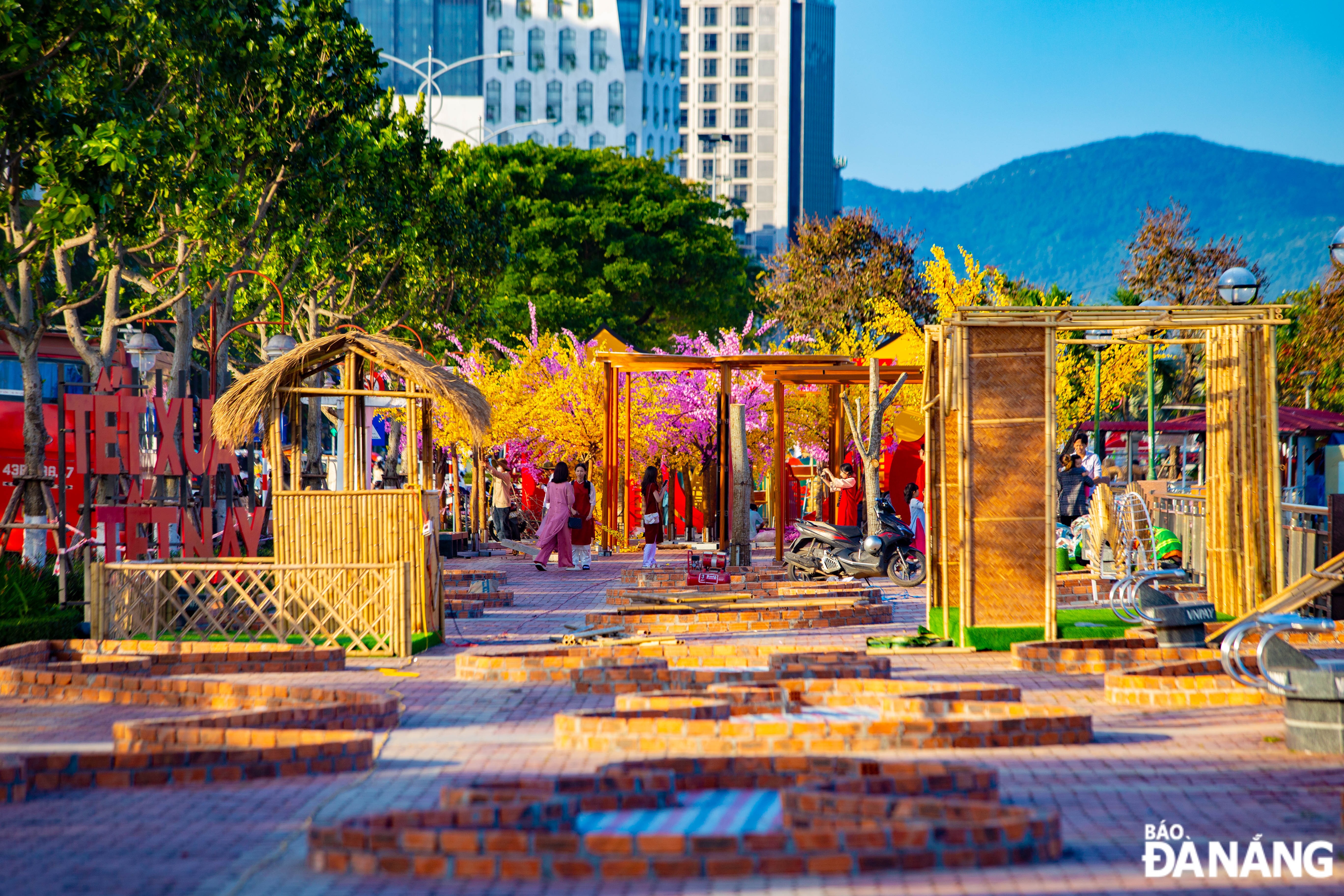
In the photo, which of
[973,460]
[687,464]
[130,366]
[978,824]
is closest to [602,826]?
[978,824]

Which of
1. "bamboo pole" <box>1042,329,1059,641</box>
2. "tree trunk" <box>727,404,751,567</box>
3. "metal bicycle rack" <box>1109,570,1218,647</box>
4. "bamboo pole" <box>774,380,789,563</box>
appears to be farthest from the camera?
"bamboo pole" <box>774,380,789,563</box>

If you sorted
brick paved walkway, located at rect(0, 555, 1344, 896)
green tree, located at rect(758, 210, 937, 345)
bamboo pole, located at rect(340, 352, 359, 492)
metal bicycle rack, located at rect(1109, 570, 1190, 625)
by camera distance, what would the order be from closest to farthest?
brick paved walkway, located at rect(0, 555, 1344, 896) → metal bicycle rack, located at rect(1109, 570, 1190, 625) → bamboo pole, located at rect(340, 352, 359, 492) → green tree, located at rect(758, 210, 937, 345)

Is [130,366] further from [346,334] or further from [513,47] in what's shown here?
[513,47]

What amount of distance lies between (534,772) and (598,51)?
123279 millimetres

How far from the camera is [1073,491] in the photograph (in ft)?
65.8

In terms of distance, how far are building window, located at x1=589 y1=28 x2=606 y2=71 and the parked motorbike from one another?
110417 millimetres

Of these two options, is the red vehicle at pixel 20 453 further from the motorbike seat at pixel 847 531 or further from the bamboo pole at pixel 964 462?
the motorbike seat at pixel 847 531

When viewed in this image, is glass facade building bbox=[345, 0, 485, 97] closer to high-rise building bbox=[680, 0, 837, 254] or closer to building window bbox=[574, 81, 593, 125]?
building window bbox=[574, 81, 593, 125]

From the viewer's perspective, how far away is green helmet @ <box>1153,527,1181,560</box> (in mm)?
15484

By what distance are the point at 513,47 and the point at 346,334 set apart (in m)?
117

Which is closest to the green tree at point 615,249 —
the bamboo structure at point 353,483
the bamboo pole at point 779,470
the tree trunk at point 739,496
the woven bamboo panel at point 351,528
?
the bamboo pole at point 779,470

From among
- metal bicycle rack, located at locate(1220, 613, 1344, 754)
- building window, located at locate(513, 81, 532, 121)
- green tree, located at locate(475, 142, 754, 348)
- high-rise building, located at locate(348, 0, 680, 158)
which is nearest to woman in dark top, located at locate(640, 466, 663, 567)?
metal bicycle rack, located at locate(1220, 613, 1344, 754)

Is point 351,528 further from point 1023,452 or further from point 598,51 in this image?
point 598,51

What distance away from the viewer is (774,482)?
2919cm
